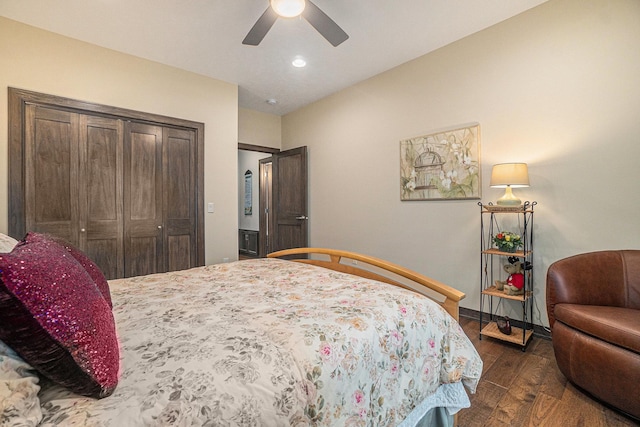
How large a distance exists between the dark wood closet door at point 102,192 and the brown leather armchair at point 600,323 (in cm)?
393

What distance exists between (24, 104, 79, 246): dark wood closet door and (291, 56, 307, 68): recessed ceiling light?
231cm

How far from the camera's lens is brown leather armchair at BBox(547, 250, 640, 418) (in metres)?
1.49

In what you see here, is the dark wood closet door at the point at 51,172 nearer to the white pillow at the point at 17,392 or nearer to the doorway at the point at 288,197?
the doorway at the point at 288,197

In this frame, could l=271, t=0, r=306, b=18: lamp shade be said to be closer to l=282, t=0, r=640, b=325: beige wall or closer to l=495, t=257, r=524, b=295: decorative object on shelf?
l=282, t=0, r=640, b=325: beige wall

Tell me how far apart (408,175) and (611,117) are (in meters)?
1.70

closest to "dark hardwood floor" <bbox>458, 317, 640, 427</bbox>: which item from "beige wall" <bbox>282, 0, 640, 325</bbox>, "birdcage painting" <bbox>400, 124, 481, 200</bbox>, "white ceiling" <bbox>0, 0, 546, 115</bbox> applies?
"beige wall" <bbox>282, 0, 640, 325</bbox>

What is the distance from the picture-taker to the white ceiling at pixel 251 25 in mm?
2391

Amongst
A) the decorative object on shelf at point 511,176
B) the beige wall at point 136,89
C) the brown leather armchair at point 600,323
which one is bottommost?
the brown leather armchair at point 600,323

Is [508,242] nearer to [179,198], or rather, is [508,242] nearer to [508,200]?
[508,200]

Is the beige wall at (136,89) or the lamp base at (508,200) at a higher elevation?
the beige wall at (136,89)

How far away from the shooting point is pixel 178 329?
3.43 ft

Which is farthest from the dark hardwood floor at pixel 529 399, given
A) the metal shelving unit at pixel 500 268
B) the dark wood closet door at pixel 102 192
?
the dark wood closet door at pixel 102 192

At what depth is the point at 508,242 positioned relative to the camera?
2.38m

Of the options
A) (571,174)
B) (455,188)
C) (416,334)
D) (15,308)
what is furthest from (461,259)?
(15,308)
